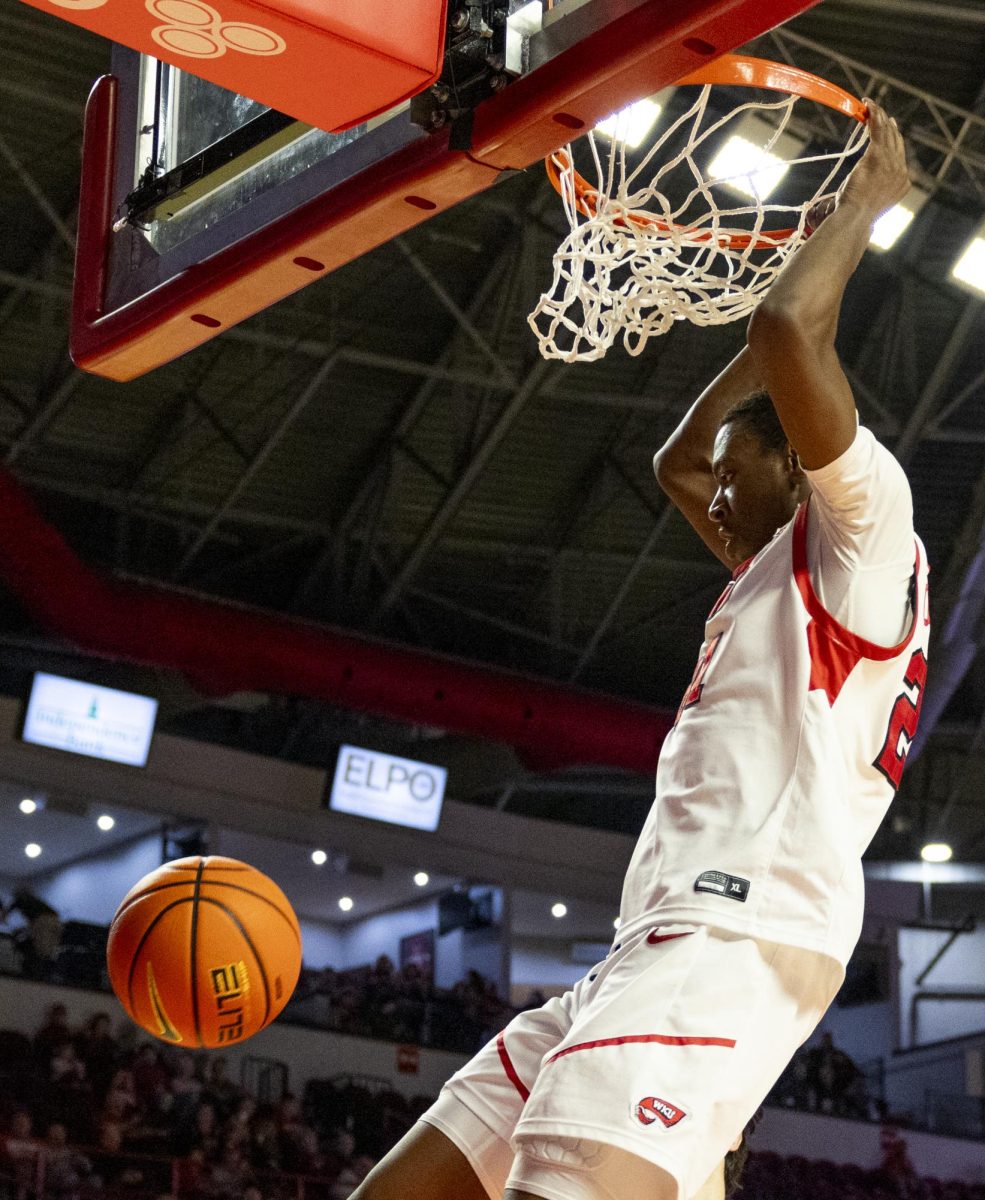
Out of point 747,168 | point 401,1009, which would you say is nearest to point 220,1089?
point 401,1009

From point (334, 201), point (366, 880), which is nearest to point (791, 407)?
point (334, 201)

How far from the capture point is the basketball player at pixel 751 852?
2.41m

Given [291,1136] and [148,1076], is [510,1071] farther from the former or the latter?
[148,1076]

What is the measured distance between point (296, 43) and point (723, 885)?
1.53 m

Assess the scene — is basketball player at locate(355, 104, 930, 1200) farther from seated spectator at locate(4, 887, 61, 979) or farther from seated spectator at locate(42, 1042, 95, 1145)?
seated spectator at locate(4, 887, 61, 979)

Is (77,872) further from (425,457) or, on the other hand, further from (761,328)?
(761,328)

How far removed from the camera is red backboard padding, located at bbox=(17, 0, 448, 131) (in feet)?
8.88

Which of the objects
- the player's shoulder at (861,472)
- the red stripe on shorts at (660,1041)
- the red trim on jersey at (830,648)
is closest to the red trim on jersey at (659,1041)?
the red stripe on shorts at (660,1041)

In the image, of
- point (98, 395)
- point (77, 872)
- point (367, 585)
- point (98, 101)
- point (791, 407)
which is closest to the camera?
point (791, 407)

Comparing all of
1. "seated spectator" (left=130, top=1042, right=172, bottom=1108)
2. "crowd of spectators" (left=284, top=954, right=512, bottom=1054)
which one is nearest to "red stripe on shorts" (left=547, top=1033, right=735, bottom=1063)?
"seated spectator" (left=130, top=1042, right=172, bottom=1108)

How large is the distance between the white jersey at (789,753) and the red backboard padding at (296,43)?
3.43 feet

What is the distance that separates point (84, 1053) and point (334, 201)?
35.7ft

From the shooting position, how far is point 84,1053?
507 inches

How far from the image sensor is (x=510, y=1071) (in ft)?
9.23
